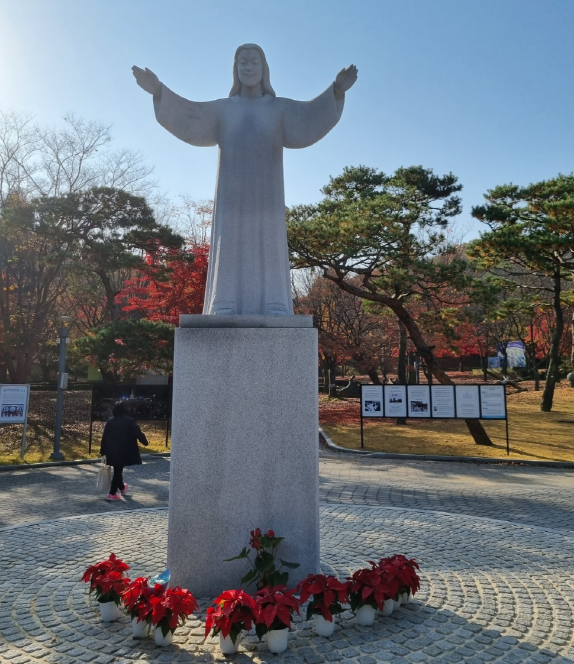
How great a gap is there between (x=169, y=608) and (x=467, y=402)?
11.1m

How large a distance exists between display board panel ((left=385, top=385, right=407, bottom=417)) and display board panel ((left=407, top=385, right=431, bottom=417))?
12 centimetres

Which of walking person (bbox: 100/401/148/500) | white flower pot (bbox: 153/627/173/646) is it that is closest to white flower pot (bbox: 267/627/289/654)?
white flower pot (bbox: 153/627/173/646)

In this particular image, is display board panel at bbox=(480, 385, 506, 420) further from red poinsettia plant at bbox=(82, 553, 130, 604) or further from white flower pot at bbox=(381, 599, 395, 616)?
red poinsettia plant at bbox=(82, 553, 130, 604)

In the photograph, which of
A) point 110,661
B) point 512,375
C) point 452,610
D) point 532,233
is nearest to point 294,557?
point 452,610

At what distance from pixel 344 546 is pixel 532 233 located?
13.6m

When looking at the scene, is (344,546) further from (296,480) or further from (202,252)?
(202,252)

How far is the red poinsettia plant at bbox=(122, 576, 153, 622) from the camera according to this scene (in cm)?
301

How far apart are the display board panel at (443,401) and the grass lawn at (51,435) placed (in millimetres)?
6938

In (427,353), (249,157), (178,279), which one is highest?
(178,279)

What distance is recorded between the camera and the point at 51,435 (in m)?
15.2

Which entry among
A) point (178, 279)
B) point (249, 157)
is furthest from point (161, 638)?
point (178, 279)

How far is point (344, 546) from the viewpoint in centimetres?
507

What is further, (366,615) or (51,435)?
(51,435)

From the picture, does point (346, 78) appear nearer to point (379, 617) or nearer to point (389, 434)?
point (379, 617)
